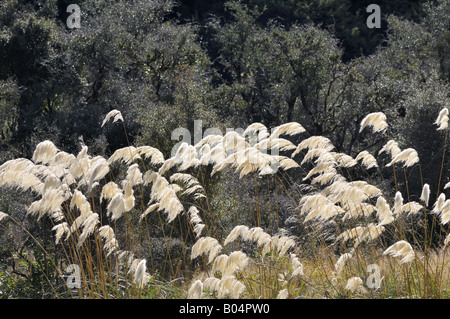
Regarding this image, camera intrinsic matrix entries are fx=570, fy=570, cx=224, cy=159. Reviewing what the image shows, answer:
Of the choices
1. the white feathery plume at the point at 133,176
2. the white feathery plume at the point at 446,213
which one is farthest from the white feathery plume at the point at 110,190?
the white feathery plume at the point at 446,213

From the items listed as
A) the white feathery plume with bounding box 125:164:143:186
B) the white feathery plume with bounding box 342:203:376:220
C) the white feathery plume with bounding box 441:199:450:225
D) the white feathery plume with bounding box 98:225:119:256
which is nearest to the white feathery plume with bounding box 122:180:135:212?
the white feathery plume with bounding box 125:164:143:186

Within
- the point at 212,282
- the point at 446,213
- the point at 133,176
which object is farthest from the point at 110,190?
the point at 446,213

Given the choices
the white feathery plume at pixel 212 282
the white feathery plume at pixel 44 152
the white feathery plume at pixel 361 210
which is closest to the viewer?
the white feathery plume at pixel 212 282

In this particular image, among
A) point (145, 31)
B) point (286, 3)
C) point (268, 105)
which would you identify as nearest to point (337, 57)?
point (268, 105)

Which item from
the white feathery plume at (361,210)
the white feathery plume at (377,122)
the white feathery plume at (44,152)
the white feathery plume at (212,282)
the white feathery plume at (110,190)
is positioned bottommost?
the white feathery plume at (212,282)

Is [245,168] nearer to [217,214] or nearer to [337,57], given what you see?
[217,214]

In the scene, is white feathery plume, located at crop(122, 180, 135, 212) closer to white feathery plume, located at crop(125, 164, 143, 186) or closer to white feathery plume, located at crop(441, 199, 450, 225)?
white feathery plume, located at crop(125, 164, 143, 186)

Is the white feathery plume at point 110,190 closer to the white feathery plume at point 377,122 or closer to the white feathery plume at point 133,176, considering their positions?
the white feathery plume at point 133,176

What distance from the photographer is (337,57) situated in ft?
52.3

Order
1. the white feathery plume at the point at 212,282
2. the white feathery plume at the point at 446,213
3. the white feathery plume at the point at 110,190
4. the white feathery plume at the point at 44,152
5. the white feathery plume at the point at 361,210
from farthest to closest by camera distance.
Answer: the white feathery plume at the point at 361,210 < the white feathery plume at the point at 110,190 < the white feathery plume at the point at 44,152 < the white feathery plume at the point at 446,213 < the white feathery plume at the point at 212,282

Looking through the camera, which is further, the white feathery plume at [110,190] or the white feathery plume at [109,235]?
the white feathery plume at [110,190]

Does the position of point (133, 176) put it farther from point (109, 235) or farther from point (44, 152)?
point (44, 152)

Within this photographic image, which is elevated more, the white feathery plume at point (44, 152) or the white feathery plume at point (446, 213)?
the white feathery plume at point (44, 152)
